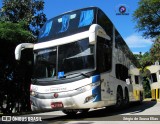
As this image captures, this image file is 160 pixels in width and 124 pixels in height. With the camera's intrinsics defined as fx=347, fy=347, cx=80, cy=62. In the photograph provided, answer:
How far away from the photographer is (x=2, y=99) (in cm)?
2136

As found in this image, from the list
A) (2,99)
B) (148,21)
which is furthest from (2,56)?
(148,21)

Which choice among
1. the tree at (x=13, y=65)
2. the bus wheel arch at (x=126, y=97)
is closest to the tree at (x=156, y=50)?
the tree at (x=13, y=65)

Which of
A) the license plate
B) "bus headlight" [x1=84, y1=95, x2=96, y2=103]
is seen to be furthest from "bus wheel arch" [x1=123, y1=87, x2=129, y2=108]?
the license plate

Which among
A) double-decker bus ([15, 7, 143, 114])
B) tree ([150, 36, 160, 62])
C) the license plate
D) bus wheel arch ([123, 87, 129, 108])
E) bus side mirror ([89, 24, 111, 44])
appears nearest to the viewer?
bus side mirror ([89, 24, 111, 44])

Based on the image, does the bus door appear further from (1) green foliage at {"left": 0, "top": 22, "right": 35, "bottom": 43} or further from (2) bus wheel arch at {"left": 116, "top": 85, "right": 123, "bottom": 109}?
(1) green foliage at {"left": 0, "top": 22, "right": 35, "bottom": 43}

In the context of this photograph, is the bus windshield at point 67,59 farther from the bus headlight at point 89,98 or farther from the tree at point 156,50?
the tree at point 156,50

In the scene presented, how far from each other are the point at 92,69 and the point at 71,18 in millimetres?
2438

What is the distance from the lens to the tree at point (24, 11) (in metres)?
24.4

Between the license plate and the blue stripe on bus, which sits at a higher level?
the blue stripe on bus

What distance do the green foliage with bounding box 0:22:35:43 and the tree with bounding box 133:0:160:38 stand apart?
2834 cm

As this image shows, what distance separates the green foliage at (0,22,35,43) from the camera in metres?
19.2

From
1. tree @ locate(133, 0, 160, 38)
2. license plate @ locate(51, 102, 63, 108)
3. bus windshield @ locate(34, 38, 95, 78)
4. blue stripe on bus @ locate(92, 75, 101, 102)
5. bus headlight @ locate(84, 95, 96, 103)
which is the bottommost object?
license plate @ locate(51, 102, 63, 108)

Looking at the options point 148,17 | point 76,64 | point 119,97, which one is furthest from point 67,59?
point 148,17

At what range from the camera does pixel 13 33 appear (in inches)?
774
